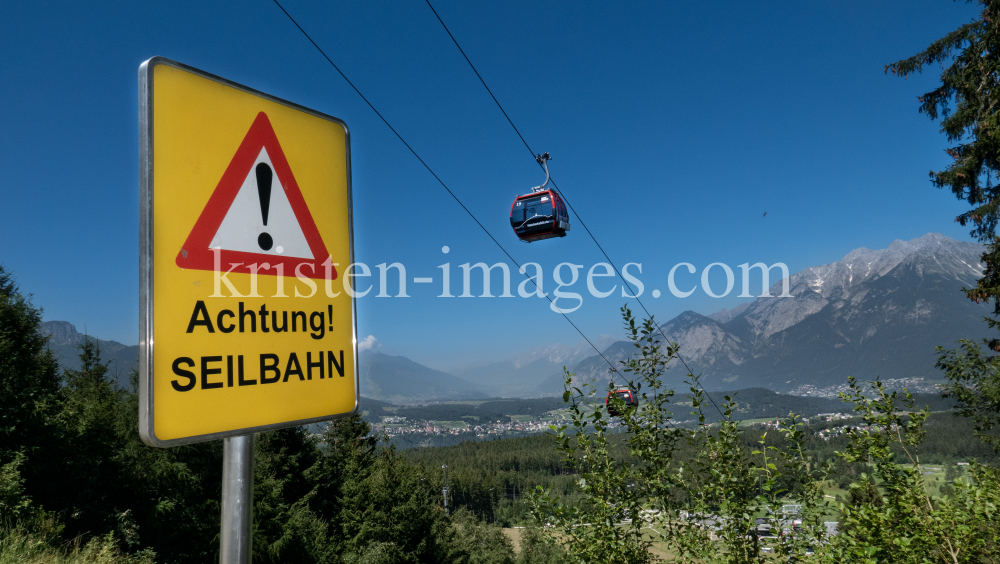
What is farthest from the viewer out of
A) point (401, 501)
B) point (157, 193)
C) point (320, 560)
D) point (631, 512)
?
point (401, 501)

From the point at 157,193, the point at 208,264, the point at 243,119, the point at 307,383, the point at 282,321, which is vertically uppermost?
the point at 243,119

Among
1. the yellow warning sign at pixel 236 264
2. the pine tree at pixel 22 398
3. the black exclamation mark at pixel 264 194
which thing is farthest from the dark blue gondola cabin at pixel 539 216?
the pine tree at pixel 22 398

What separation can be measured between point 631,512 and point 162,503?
77.8 feet

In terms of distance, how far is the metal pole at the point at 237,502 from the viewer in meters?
1.00

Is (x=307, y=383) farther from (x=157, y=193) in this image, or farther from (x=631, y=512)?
(x=631, y=512)

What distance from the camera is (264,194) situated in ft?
4.12

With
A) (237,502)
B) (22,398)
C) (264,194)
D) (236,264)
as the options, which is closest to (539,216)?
(264,194)

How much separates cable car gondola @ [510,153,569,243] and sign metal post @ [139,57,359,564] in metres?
12.6

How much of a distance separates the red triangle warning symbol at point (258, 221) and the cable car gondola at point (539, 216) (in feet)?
A: 41.4

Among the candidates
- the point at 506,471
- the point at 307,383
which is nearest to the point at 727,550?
the point at 307,383

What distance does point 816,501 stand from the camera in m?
3.93

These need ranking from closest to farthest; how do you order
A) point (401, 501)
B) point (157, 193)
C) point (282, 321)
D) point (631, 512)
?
1. point (157, 193)
2. point (282, 321)
3. point (631, 512)
4. point (401, 501)

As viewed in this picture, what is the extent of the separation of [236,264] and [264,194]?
24cm

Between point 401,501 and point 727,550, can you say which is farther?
point 401,501
